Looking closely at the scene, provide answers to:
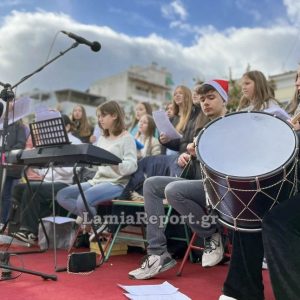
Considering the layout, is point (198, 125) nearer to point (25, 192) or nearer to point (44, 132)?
point (44, 132)

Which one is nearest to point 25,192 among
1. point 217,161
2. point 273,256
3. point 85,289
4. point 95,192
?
point 95,192

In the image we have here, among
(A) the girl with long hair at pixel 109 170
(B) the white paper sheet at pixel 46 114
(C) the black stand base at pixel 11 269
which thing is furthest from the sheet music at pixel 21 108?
(C) the black stand base at pixel 11 269

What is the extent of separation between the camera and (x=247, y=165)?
1861 mm

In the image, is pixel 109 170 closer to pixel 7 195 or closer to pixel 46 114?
pixel 46 114

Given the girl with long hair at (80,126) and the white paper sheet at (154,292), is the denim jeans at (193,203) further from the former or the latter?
the girl with long hair at (80,126)

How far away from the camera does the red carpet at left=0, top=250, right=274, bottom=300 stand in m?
2.14

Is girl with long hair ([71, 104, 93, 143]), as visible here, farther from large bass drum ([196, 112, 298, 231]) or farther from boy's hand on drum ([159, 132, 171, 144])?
large bass drum ([196, 112, 298, 231])

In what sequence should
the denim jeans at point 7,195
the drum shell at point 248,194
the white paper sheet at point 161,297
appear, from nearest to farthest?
1. the drum shell at point 248,194
2. the white paper sheet at point 161,297
3. the denim jeans at point 7,195

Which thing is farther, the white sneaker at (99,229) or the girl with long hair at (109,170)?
the white sneaker at (99,229)

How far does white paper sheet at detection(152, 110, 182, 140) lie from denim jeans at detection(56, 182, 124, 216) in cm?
66

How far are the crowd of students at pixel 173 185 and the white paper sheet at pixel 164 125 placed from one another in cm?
4

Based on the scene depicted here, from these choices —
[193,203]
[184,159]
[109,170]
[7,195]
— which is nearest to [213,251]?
[193,203]

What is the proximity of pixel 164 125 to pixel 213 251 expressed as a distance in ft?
3.54

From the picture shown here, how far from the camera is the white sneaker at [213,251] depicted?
2531 mm
